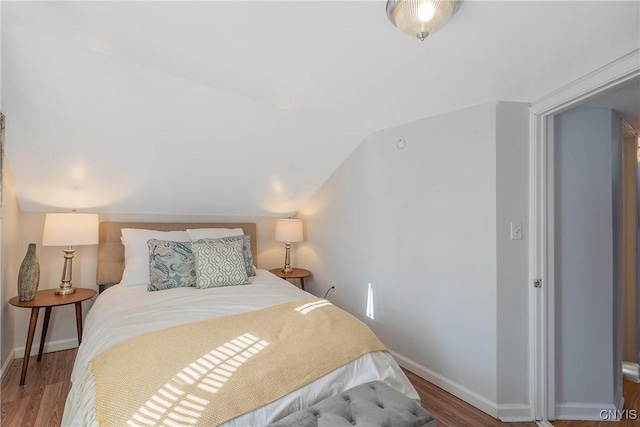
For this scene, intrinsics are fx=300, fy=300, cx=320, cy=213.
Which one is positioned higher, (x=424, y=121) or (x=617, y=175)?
(x=424, y=121)

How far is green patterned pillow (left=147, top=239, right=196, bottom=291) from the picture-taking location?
2340 mm

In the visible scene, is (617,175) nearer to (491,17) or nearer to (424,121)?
(424,121)

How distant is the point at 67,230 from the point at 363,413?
247 cm

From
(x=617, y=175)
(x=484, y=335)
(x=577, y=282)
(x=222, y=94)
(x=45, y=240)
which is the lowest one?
(x=484, y=335)

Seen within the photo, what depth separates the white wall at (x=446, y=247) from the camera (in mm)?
1909

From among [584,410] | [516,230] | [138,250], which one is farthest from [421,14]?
[138,250]

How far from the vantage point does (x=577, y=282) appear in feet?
6.40

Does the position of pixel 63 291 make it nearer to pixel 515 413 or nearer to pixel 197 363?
pixel 197 363

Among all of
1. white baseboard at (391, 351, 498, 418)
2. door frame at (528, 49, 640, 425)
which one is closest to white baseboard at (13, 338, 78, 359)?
white baseboard at (391, 351, 498, 418)

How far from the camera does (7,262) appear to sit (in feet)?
7.27

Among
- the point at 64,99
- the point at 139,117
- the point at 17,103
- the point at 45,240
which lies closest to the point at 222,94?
the point at 139,117

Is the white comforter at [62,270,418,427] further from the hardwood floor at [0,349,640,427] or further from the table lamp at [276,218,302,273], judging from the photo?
the table lamp at [276,218,302,273]

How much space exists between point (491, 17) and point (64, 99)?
2.38 m

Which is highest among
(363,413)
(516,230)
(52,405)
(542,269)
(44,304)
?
(516,230)
